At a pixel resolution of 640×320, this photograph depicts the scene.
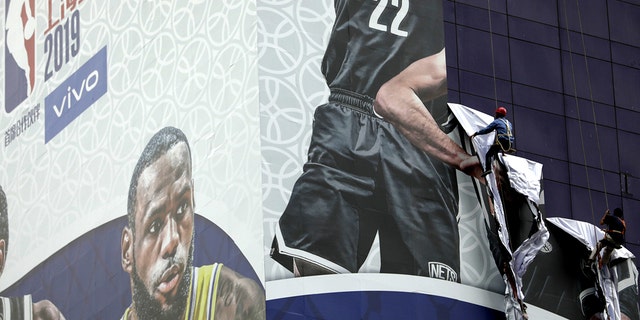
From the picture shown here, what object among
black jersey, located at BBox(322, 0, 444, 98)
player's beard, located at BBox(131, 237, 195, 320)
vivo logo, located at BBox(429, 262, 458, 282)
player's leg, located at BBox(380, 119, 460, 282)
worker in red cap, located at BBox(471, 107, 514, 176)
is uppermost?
black jersey, located at BBox(322, 0, 444, 98)

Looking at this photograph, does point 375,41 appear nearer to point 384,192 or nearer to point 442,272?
point 384,192

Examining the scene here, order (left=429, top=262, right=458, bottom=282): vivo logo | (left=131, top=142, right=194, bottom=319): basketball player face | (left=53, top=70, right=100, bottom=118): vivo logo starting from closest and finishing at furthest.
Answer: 1. (left=429, top=262, right=458, bottom=282): vivo logo
2. (left=131, top=142, right=194, bottom=319): basketball player face
3. (left=53, top=70, right=100, bottom=118): vivo logo

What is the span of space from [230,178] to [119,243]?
650 centimetres

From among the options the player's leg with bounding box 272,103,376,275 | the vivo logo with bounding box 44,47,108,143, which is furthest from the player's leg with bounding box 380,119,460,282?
the vivo logo with bounding box 44,47,108,143

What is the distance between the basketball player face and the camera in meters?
40.6

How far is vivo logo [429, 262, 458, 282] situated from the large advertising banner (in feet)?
13.9

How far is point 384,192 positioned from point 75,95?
12.8m

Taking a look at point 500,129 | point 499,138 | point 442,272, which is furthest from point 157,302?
point 500,129

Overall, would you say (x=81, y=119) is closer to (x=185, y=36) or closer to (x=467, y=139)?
(x=185, y=36)

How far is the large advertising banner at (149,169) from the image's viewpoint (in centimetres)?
3859

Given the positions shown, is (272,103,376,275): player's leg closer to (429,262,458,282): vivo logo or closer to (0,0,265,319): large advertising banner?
(0,0,265,319): large advertising banner

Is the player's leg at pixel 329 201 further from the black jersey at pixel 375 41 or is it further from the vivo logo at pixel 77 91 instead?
the vivo logo at pixel 77 91

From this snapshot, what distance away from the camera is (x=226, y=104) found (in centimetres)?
3944

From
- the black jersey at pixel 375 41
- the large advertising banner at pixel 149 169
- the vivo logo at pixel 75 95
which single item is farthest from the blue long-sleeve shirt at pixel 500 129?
the vivo logo at pixel 75 95
